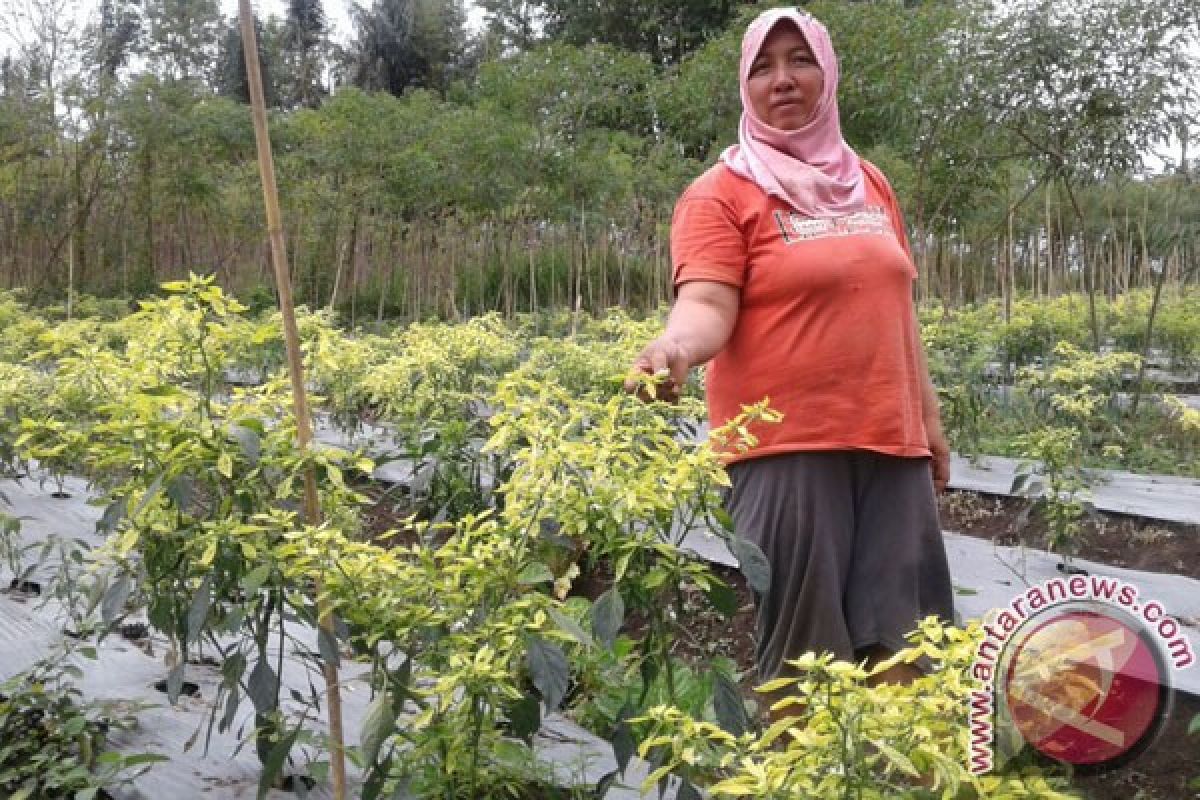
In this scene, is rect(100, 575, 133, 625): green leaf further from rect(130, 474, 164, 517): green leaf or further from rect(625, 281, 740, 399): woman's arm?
rect(625, 281, 740, 399): woman's arm

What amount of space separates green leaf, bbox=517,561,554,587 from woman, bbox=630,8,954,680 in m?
0.53

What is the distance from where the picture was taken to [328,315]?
462 centimetres

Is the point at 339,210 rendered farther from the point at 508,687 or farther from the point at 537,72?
the point at 508,687

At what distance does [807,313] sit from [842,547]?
36cm

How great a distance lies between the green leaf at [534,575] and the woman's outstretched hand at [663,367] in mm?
229

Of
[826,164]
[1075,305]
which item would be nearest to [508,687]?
[826,164]

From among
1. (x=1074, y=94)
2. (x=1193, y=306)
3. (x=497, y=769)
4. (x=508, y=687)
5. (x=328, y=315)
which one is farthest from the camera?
(x=1193, y=306)

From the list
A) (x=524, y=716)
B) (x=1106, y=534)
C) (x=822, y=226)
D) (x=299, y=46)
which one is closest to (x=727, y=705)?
(x=524, y=716)

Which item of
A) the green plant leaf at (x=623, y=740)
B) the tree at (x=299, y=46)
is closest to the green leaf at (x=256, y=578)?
the green plant leaf at (x=623, y=740)

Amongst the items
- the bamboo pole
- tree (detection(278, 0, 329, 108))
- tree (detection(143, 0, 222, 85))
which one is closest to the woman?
the bamboo pole

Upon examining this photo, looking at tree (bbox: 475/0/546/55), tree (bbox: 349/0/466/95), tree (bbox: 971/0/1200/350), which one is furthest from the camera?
tree (bbox: 349/0/466/95)

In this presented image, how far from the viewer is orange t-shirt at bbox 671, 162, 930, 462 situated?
63.4 inches

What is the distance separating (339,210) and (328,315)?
541cm

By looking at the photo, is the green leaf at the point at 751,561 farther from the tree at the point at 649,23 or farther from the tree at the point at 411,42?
the tree at the point at 411,42
